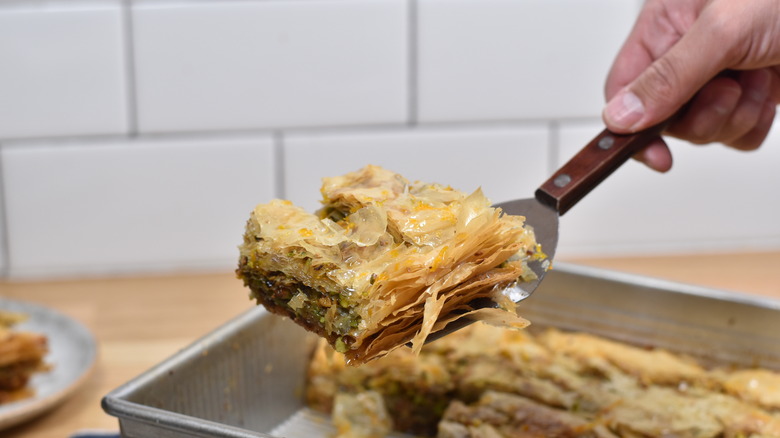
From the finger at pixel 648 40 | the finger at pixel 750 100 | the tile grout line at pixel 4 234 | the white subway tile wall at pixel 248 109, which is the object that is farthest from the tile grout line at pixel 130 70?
the finger at pixel 750 100

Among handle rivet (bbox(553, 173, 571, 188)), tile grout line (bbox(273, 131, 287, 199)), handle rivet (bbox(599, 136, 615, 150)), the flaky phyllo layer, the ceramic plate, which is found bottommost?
the ceramic plate

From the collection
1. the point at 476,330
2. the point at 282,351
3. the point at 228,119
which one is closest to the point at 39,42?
the point at 228,119

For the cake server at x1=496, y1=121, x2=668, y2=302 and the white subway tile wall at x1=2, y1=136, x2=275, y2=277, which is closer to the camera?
the cake server at x1=496, y1=121, x2=668, y2=302

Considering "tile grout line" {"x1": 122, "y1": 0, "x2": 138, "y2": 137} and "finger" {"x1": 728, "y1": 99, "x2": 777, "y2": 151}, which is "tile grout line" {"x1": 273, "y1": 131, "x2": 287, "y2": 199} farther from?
"finger" {"x1": 728, "y1": 99, "x2": 777, "y2": 151}

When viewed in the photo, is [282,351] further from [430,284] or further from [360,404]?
[430,284]

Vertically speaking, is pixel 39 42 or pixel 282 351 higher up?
pixel 39 42

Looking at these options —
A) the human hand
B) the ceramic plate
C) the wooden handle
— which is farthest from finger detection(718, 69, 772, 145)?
the ceramic plate

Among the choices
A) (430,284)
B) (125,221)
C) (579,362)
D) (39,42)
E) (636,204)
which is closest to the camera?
(430,284)

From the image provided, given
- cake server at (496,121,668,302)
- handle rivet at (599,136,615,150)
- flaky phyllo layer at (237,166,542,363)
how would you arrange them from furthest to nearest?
handle rivet at (599,136,615,150)
cake server at (496,121,668,302)
flaky phyllo layer at (237,166,542,363)
